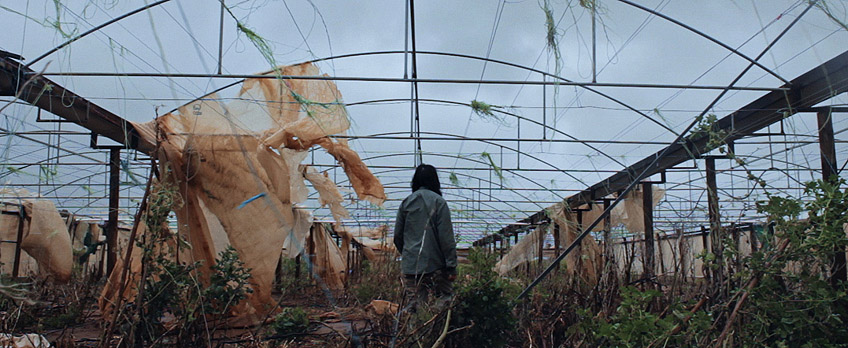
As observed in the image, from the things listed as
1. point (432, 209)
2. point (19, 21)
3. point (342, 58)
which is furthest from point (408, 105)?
point (19, 21)

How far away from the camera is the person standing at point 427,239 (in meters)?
4.23

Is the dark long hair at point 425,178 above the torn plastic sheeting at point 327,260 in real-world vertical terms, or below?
above

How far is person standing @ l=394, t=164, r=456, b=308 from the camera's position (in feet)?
13.9

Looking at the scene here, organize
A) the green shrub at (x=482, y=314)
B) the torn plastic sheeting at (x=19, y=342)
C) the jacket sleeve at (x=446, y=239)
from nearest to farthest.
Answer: the green shrub at (x=482, y=314)
the torn plastic sheeting at (x=19, y=342)
the jacket sleeve at (x=446, y=239)

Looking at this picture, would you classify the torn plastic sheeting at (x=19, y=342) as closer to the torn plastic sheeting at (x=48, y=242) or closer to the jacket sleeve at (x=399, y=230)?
the jacket sleeve at (x=399, y=230)

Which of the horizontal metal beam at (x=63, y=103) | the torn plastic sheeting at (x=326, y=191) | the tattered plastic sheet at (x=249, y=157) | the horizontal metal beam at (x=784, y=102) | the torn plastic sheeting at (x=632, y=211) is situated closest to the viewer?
the horizontal metal beam at (x=784, y=102)

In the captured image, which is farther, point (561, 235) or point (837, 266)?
point (561, 235)

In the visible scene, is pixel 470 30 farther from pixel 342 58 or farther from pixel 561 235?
pixel 561 235

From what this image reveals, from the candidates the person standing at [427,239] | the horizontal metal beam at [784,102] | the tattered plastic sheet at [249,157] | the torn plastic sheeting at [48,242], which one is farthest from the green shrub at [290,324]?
the torn plastic sheeting at [48,242]

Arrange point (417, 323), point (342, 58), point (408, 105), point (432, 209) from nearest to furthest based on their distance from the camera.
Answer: point (417, 323), point (432, 209), point (342, 58), point (408, 105)

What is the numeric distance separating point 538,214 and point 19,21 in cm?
1173

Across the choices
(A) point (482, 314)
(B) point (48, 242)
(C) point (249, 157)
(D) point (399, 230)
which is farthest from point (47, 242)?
(A) point (482, 314)

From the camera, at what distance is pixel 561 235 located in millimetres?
13156

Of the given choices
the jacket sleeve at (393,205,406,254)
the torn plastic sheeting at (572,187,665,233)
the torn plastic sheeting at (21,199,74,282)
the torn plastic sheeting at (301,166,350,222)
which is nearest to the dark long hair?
the jacket sleeve at (393,205,406,254)
